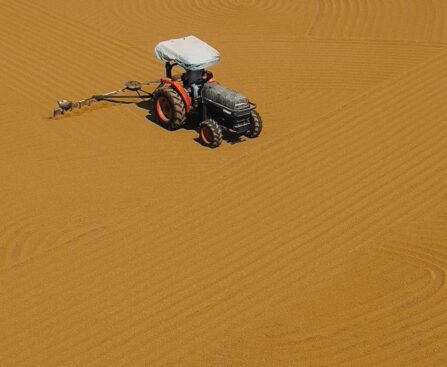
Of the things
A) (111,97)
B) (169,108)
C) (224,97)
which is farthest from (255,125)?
(111,97)

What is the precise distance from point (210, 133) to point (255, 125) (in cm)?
64

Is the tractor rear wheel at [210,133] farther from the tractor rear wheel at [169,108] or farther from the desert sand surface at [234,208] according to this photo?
the tractor rear wheel at [169,108]

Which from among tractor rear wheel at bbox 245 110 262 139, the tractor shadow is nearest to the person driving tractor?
the tractor shadow

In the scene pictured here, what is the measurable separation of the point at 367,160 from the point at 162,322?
13.3 ft

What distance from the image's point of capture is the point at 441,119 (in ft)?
36.7

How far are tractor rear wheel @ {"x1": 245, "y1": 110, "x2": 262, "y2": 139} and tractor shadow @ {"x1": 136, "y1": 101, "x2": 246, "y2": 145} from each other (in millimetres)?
161

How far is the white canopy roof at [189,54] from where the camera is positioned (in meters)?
10.7

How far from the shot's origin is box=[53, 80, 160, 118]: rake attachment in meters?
11.4

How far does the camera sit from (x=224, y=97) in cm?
1042

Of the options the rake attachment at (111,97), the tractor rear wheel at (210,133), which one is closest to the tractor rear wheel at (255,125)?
the tractor rear wheel at (210,133)

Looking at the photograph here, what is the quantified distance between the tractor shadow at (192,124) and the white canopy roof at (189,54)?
0.87 m

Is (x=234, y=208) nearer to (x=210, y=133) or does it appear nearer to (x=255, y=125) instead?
(x=210, y=133)

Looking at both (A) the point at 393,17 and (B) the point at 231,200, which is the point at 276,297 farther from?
(A) the point at 393,17

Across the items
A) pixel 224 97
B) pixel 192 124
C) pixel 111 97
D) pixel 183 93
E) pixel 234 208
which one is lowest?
pixel 234 208
